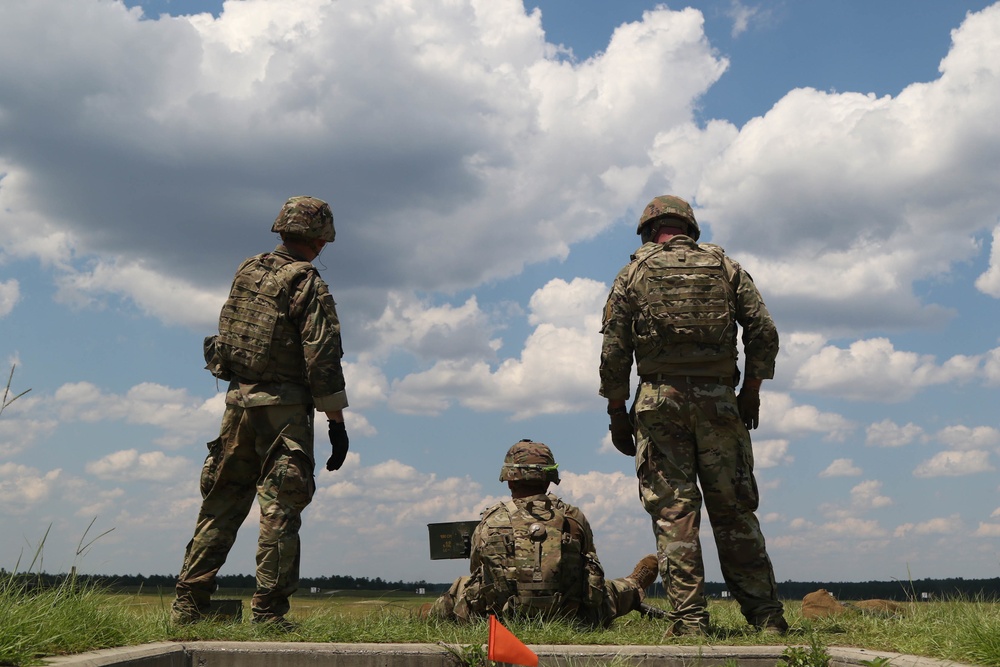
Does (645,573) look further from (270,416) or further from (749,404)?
(270,416)

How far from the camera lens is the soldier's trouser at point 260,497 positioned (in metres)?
5.82

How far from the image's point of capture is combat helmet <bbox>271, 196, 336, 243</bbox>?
249 inches

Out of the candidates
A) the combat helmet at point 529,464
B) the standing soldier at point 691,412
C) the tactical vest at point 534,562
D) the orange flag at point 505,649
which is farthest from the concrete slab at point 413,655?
the combat helmet at point 529,464

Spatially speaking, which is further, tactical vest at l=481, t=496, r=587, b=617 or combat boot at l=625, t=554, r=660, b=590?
combat boot at l=625, t=554, r=660, b=590

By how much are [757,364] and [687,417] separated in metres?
0.64

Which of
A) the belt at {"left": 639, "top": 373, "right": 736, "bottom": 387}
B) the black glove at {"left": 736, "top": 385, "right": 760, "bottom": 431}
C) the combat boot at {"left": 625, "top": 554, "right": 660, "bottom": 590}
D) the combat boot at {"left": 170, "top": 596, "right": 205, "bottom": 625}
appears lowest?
the combat boot at {"left": 170, "top": 596, "right": 205, "bottom": 625}

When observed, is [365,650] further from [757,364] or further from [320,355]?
[757,364]

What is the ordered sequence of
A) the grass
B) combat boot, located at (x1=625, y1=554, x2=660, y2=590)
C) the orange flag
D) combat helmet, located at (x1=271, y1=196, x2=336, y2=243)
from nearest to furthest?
the orange flag
the grass
combat helmet, located at (x1=271, y1=196, x2=336, y2=243)
combat boot, located at (x1=625, y1=554, x2=660, y2=590)

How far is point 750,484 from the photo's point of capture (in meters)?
5.81

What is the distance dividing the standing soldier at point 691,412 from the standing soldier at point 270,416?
1887 mm

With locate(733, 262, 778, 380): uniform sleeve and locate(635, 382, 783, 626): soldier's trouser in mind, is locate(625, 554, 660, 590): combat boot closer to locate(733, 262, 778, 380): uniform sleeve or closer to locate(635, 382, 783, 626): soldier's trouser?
locate(635, 382, 783, 626): soldier's trouser

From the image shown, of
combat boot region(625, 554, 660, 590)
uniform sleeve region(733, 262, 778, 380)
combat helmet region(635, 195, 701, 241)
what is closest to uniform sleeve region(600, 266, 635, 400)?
combat helmet region(635, 195, 701, 241)

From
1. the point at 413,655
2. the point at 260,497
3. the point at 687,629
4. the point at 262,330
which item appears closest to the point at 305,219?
the point at 262,330

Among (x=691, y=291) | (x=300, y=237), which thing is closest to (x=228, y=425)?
(x=300, y=237)
